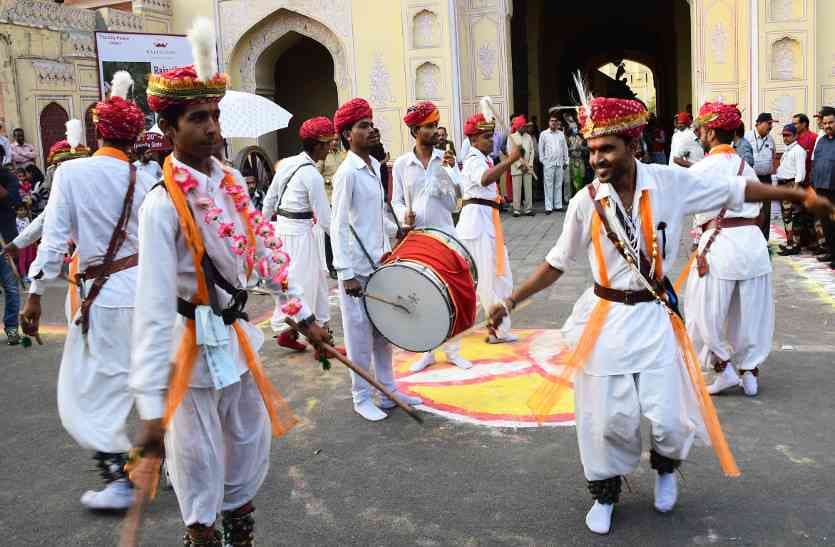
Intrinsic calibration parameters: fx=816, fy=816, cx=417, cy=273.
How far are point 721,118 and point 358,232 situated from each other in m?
2.36

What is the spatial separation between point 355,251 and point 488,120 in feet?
6.55

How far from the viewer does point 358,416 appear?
5082mm

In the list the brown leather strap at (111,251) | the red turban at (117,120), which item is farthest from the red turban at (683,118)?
the brown leather strap at (111,251)

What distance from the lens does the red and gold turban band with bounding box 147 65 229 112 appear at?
2.71 meters

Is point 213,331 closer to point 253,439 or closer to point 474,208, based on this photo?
point 253,439

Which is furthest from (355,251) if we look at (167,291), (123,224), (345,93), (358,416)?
(345,93)

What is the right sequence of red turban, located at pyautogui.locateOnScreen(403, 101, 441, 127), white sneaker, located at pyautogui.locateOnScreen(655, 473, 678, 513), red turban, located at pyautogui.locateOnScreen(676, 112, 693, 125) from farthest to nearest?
red turban, located at pyautogui.locateOnScreen(676, 112, 693, 125) < red turban, located at pyautogui.locateOnScreen(403, 101, 441, 127) < white sneaker, located at pyautogui.locateOnScreen(655, 473, 678, 513)

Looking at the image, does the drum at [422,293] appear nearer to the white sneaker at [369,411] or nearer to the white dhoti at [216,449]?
the white sneaker at [369,411]

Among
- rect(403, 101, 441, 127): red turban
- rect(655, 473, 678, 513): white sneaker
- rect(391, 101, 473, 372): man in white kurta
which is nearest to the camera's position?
rect(655, 473, 678, 513): white sneaker

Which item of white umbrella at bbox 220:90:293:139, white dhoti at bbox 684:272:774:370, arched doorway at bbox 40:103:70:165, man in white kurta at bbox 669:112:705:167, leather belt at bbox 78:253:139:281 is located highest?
arched doorway at bbox 40:103:70:165

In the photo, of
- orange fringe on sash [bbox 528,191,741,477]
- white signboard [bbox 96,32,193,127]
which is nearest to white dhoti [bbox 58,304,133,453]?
orange fringe on sash [bbox 528,191,741,477]

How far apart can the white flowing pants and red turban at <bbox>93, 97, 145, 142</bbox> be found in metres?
12.3

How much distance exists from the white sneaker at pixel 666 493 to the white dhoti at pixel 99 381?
8.25ft

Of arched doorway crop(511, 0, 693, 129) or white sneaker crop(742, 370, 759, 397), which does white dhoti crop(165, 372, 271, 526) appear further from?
arched doorway crop(511, 0, 693, 129)
